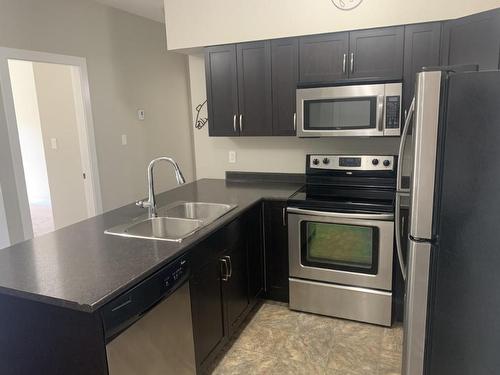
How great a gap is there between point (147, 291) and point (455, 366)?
Result: 1.19m

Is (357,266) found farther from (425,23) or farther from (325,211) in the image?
(425,23)

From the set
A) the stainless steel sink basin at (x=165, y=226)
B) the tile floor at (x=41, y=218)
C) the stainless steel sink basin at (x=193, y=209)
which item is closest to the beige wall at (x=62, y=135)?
the tile floor at (x=41, y=218)

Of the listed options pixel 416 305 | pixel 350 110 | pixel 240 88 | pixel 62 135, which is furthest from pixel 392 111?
pixel 62 135

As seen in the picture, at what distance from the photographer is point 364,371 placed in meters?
2.21

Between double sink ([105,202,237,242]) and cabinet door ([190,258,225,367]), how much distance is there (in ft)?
0.80

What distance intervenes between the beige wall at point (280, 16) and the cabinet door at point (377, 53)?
0.06m

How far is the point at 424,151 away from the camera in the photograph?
53.6 inches

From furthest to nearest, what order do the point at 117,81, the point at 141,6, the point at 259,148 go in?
the point at 117,81 → the point at 141,6 → the point at 259,148

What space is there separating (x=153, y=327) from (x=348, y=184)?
5.95 feet

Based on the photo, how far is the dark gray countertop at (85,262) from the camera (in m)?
1.37

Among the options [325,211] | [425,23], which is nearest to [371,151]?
[325,211]

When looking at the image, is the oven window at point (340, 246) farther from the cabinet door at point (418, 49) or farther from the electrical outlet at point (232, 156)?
the electrical outlet at point (232, 156)

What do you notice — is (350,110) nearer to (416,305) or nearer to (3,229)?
(416,305)

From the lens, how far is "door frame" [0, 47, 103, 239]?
319cm
